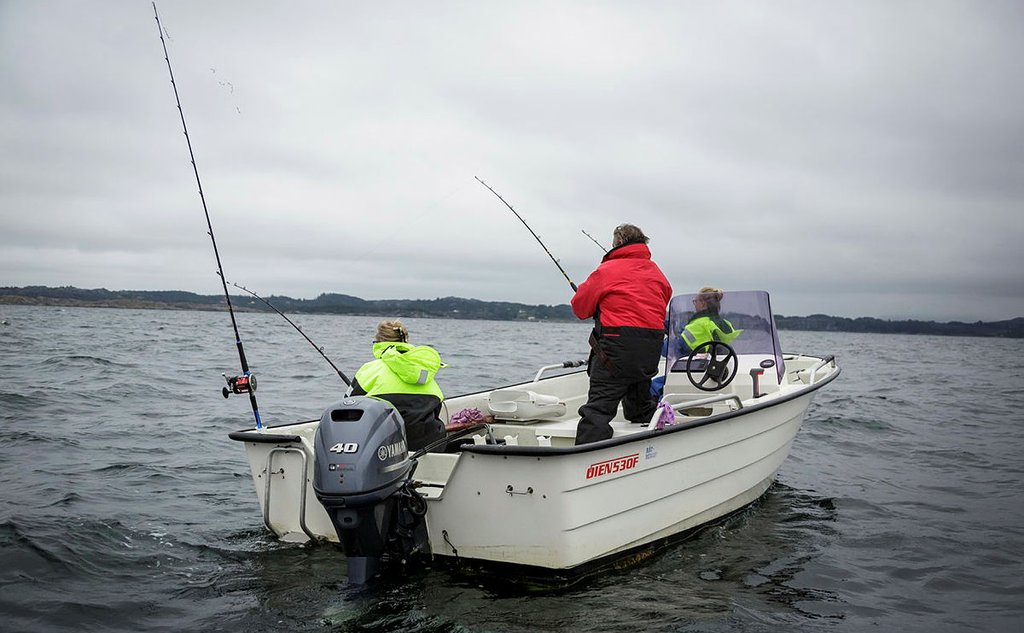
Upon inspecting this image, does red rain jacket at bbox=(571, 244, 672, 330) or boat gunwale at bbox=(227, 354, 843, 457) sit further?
red rain jacket at bbox=(571, 244, 672, 330)

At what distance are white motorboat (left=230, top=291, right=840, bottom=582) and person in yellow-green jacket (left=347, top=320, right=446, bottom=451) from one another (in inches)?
7.2

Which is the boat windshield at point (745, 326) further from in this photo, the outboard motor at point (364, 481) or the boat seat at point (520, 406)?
the outboard motor at point (364, 481)

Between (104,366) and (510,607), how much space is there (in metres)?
16.1

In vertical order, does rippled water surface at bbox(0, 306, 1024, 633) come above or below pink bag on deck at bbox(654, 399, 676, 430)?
below

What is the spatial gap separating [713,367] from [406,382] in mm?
3177

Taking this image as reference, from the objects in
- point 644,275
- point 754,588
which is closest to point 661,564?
point 754,588

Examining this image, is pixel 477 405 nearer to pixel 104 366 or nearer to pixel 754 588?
pixel 754 588

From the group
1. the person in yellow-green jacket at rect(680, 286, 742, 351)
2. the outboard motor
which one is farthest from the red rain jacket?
the person in yellow-green jacket at rect(680, 286, 742, 351)

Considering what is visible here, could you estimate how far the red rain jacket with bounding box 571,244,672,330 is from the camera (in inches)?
200

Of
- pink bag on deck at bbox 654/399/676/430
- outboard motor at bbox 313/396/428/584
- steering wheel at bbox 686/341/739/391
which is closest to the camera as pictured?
outboard motor at bbox 313/396/428/584

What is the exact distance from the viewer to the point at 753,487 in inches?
259

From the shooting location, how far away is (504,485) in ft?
14.3

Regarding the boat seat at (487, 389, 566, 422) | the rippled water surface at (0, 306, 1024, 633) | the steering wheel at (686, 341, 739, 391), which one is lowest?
the rippled water surface at (0, 306, 1024, 633)

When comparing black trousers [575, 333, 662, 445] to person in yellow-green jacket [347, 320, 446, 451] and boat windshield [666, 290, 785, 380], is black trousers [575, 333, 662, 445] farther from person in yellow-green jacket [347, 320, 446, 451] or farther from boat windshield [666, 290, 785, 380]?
boat windshield [666, 290, 785, 380]
